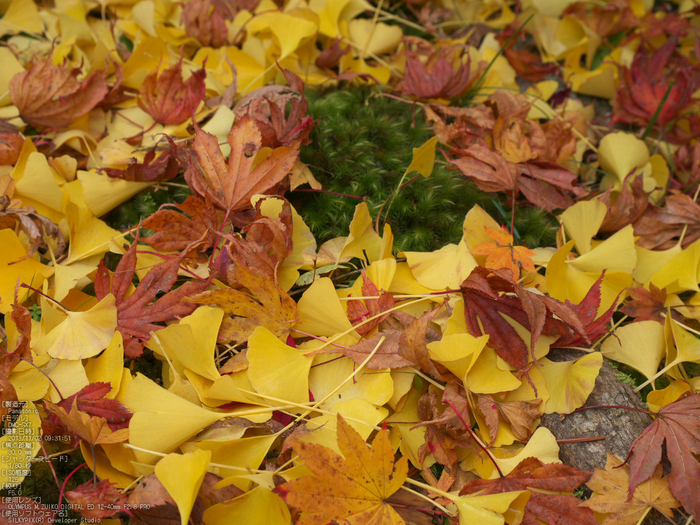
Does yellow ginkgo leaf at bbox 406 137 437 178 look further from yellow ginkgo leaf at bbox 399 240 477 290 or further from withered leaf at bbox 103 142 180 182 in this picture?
withered leaf at bbox 103 142 180 182

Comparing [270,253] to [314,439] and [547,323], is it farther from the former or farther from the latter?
[547,323]

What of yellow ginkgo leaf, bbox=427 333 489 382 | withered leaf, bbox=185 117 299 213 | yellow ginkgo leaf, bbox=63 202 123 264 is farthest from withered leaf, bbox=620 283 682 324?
yellow ginkgo leaf, bbox=63 202 123 264

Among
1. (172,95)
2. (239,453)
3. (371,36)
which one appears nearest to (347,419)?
(239,453)

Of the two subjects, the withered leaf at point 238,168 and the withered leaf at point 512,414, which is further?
the withered leaf at point 238,168

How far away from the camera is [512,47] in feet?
5.92

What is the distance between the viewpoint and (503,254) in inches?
42.8

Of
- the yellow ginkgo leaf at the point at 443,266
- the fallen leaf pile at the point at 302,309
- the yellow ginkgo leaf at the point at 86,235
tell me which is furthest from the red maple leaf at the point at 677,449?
the yellow ginkgo leaf at the point at 86,235

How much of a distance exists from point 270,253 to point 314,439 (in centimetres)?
41

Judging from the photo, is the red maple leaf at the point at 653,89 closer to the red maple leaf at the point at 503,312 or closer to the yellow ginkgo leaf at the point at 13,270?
the red maple leaf at the point at 503,312

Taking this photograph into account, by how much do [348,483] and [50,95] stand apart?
1295mm

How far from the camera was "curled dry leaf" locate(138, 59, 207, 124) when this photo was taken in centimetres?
133

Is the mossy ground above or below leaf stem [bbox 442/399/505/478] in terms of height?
above

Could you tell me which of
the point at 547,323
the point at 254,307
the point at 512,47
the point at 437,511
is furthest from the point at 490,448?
the point at 512,47

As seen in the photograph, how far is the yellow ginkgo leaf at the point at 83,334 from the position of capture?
935 mm
